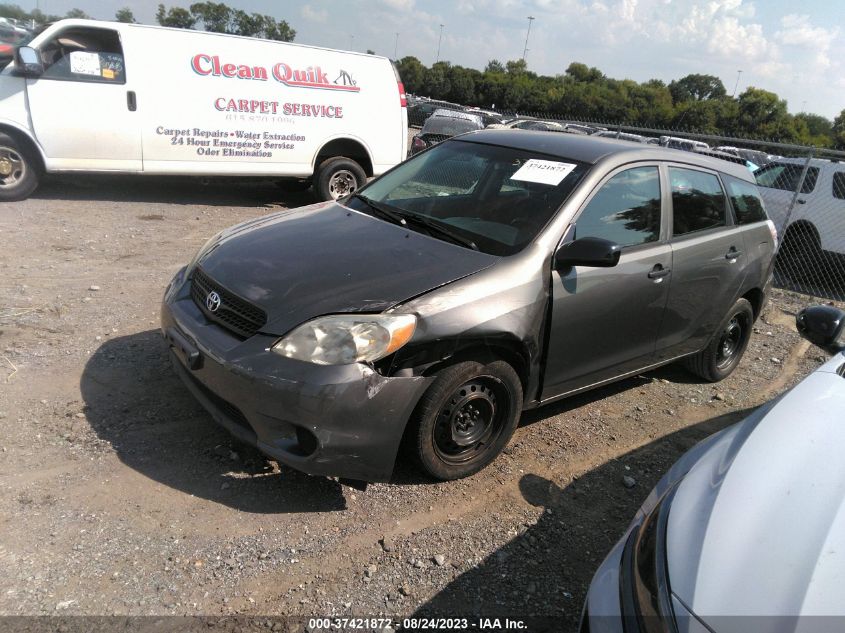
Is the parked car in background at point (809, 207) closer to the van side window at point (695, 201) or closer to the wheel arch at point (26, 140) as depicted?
the van side window at point (695, 201)

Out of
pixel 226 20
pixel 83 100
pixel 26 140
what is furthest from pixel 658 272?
pixel 226 20

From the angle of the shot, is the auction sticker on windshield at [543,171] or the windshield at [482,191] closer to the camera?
the windshield at [482,191]

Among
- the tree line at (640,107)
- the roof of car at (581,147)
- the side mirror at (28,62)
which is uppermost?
the roof of car at (581,147)

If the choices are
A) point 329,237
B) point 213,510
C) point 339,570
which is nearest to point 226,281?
point 329,237

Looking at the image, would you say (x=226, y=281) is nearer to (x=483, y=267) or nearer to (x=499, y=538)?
(x=483, y=267)

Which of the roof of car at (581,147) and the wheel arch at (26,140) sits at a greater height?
the roof of car at (581,147)

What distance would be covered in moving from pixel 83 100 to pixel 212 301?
233 inches

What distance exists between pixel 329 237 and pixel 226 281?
0.64 metres

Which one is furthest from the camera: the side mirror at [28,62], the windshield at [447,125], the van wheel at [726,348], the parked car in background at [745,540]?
the windshield at [447,125]

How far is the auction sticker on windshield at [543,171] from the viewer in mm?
3592

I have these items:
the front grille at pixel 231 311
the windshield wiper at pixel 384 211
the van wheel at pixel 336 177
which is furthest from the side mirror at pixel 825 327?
the van wheel at pixel 336 177

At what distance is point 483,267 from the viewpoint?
10.2ft

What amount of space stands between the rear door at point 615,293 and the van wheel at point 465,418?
0.34m

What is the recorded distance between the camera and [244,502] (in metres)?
2.91
